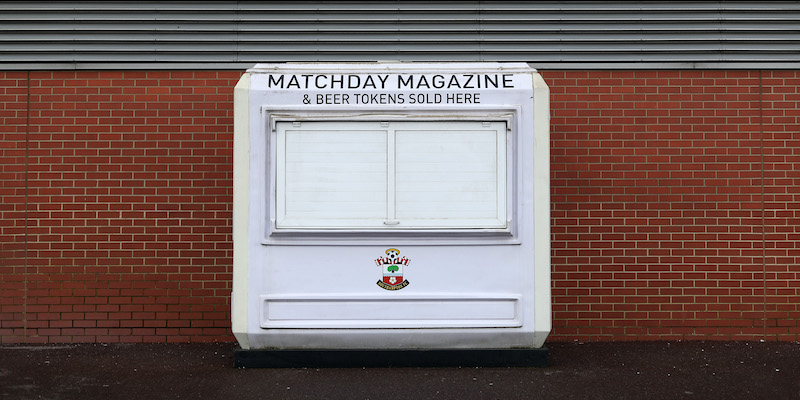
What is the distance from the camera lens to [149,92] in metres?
5.98

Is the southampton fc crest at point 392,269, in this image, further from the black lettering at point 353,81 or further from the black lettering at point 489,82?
the black lettering at point 489,82

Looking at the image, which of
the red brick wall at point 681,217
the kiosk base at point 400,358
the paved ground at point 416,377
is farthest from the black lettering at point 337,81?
the red brick wall at point 681,217

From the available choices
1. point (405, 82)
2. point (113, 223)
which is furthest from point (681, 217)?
point (113, 223)

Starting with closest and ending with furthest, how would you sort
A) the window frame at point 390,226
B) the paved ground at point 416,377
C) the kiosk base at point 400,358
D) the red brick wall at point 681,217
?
the paved ground at point 416,377, the window frame at point 390,226, the kiosk base at point 400,358, the red brick wall at point 681,217

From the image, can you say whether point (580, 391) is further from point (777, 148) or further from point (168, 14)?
point (168, 14)

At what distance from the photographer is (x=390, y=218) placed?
470 centimetres

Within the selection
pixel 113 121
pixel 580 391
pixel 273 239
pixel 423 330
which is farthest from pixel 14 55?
pixel 580 391

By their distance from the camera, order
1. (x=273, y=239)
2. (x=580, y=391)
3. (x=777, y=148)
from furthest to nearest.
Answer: (x=777, y=148), (x=273, y=239), (x=580, y=391)

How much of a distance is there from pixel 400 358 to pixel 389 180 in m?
1.34

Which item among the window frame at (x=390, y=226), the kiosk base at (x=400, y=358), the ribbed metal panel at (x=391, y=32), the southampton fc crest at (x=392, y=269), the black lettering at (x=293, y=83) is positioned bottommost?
the kiosk base at (x=400, y=358)

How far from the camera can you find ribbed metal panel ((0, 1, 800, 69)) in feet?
19.8

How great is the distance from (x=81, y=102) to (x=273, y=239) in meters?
2.72

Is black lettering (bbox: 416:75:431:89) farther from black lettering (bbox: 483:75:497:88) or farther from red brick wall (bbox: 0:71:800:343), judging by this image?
red brick wall (bbox: 0:71:800:343)

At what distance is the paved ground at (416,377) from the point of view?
14.2 feet
